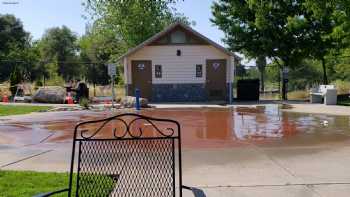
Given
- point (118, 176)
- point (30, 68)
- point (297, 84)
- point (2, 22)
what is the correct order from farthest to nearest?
point (2, 22) < point (30, 68) < point (297, 84) < point (118, 176)

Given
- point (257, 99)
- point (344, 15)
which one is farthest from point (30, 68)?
point (344, 15)

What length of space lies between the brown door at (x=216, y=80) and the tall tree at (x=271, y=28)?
10.7 ft

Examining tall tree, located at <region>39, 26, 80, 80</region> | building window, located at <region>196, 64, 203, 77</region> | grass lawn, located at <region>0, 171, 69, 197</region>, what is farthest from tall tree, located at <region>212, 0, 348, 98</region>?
tall tree, located at <region>39, 26, 80, 80</region>

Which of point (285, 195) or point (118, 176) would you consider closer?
point (285, 195)

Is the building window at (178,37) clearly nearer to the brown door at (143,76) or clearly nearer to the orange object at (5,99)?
the brown door at (143,76)

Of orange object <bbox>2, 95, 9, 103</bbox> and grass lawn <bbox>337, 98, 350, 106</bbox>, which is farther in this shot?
orange object <bbox>2, 95, 9, 103</bbox>

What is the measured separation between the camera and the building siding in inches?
1033

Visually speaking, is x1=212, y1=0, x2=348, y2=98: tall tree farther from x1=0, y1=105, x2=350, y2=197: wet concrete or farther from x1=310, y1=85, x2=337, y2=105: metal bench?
x1=0, y1=105, x2=350, y2=197: wet concrete

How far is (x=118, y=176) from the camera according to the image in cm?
662

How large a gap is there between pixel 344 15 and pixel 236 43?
1020cm

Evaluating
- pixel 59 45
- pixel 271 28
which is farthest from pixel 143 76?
pixel 59 45

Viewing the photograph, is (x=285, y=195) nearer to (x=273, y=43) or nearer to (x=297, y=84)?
(x=273, y=43)

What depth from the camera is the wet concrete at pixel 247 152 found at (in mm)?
6219

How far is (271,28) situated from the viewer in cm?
2772
